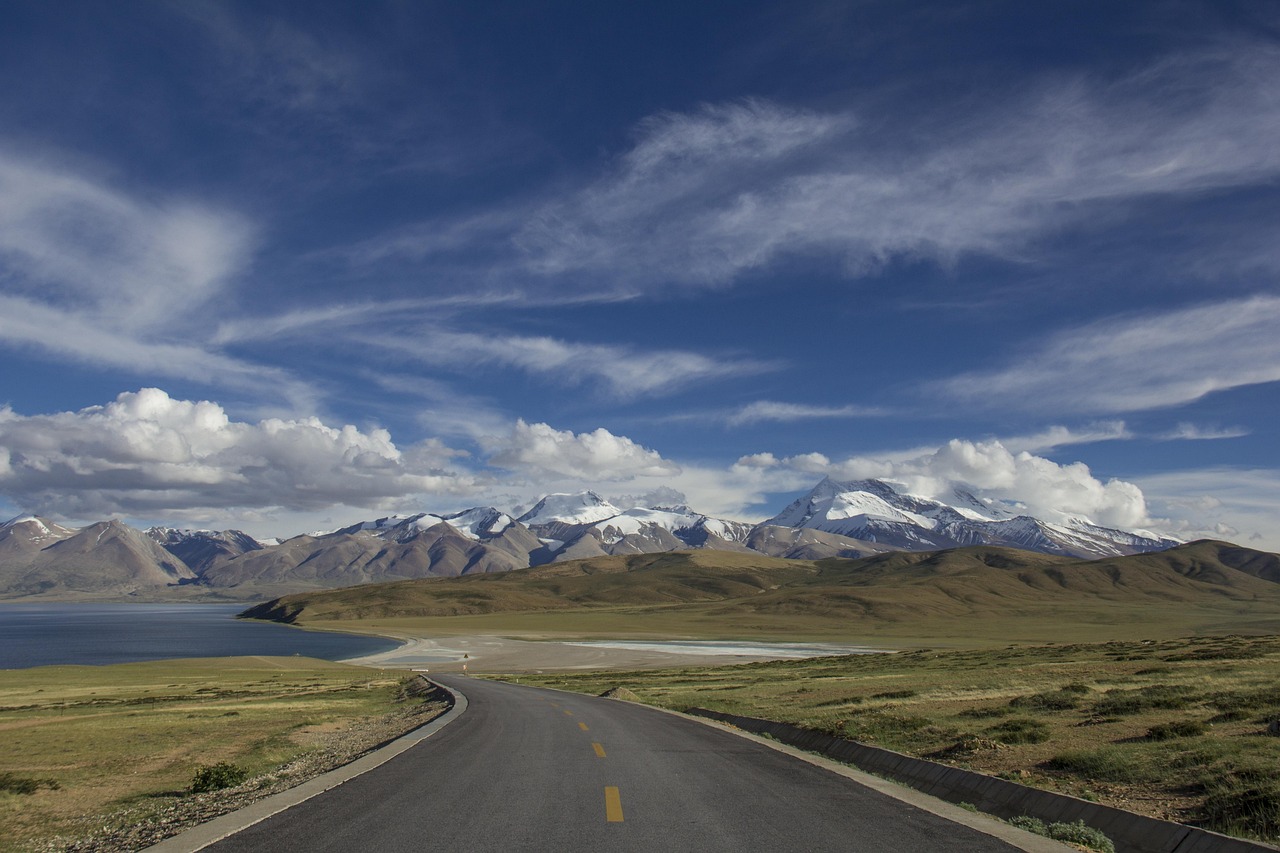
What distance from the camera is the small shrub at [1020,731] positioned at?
21625 millimetres

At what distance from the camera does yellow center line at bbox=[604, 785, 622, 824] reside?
12.4 meters

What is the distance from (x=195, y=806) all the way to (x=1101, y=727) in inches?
920

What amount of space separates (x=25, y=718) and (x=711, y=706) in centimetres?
3950

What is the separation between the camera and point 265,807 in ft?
44.0

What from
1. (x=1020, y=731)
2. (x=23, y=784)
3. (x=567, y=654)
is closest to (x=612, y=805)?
(x=1020, y=731)

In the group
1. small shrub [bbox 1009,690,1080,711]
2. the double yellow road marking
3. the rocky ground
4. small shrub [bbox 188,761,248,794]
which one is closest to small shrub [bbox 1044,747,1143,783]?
the double yellow road marking

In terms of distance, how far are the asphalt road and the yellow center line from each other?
2cm

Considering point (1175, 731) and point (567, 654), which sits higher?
point (1175, 731)

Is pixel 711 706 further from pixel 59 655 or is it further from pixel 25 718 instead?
pixel 59 655

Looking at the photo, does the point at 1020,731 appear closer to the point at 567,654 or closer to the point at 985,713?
the point at 985,713

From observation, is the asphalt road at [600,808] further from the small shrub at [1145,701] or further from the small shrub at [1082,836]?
the small shrub at [1145,701]

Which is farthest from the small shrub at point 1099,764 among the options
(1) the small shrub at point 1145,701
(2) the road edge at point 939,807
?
(1) the small shrub at point 1145,701

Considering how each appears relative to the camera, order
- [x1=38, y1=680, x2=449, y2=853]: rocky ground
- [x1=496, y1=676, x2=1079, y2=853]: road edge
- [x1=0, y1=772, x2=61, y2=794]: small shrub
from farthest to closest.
A: [x1=0, y1=772, x2=61, y2=794]: small shrub < [x1=38, y1=680, x2=449, y2=853]: rocky ground < [x1=496, y1=676, x2=1079, y2=853]: road edge

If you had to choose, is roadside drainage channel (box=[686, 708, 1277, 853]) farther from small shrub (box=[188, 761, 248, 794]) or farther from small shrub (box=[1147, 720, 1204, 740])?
small shrub (box=[188, 761, 248, 794])
